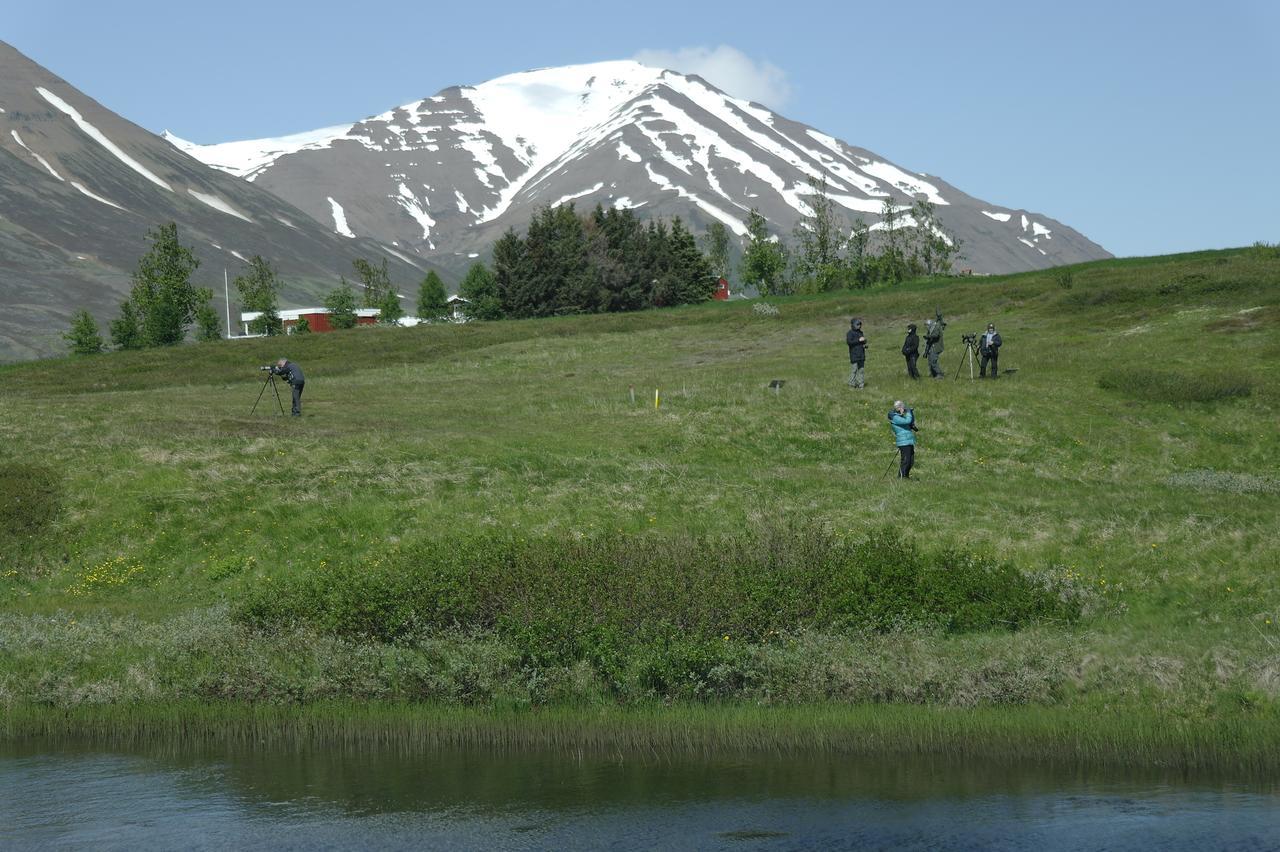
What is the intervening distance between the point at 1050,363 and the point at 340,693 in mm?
46619

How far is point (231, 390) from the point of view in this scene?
67.4 metres

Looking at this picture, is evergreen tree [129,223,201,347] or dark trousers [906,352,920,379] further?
evergreen tree [129,223,201,347]

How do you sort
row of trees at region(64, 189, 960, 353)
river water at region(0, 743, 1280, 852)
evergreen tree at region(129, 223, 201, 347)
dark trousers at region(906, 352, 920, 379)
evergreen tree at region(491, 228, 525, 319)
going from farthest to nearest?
evergreen tree at region(491, 228, 525, 319) < row of trees at region(64, 189, 960, 353) < evergreen tree at region(129, 223, 201, 347) < dark trousers at region(906, 352, 920, 379) < river water at region(0, 743, 1280, 852)

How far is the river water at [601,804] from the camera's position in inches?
766

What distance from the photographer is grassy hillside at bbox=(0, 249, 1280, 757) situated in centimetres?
2589

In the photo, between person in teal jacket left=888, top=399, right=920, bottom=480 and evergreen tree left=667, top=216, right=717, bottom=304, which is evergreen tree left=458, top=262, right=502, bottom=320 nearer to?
evergreen tree left=667, top=216, right=717, bottom=304

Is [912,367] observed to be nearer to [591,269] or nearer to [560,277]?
[560,277]

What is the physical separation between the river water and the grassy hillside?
241cm

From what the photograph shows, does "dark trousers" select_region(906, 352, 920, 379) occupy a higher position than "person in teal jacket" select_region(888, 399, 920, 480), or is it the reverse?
"dark trousers" select_region(906, 352, 920, 379)

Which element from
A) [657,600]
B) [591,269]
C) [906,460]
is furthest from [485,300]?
[657,600]

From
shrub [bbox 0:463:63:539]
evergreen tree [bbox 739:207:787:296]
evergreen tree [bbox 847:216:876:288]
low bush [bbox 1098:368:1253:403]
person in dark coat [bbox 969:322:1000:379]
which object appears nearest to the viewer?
shrub [bbox 0:463:63:539]

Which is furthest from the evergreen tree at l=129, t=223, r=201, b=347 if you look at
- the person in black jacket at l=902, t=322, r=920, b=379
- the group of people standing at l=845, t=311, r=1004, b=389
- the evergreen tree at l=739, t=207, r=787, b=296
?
the person in black jacket at l=902, t=322, r=920, b=379

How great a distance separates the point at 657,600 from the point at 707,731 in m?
4.92

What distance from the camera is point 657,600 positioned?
2848cm
